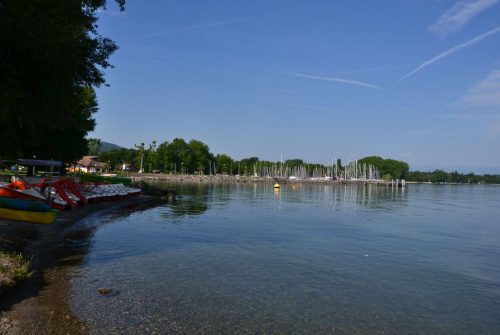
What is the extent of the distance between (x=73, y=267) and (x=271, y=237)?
50.6 feet

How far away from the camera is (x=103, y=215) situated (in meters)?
36.0

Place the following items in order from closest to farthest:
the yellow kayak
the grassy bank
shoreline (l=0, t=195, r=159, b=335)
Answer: shoreline (l=0, t=195, r=159, b=335) → the grassy bank → the yellow kayak

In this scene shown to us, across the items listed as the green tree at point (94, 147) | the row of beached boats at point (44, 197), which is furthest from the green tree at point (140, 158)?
the row of beached boats at point (44, 197)

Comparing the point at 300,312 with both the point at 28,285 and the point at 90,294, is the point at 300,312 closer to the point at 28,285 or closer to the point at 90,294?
the point at 90,294

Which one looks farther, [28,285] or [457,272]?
[457,272]

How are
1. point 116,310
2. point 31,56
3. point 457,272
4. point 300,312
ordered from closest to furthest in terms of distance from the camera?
1. point 116,310
2. point 300,312
3. point 31,56
4. point 457,272

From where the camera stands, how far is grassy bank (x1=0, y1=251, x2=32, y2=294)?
12.5 meters

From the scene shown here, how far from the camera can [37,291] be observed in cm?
1302

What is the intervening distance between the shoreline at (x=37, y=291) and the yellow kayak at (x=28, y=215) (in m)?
0.38

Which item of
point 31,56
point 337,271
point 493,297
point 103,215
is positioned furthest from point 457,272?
point 103,215

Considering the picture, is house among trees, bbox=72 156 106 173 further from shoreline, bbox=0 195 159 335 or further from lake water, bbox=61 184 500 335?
shoreline, bbox=0 195 159 335

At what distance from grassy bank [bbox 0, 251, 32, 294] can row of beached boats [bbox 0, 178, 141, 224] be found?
8.73 metres

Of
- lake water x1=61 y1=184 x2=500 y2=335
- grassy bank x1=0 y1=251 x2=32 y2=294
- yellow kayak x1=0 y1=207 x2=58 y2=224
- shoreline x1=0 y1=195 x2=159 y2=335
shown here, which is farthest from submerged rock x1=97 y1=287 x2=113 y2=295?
yellow kayak x1=0 y1=207 x2=58 y2=224

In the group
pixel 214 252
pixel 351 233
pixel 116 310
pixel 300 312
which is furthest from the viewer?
pixel 351 233
